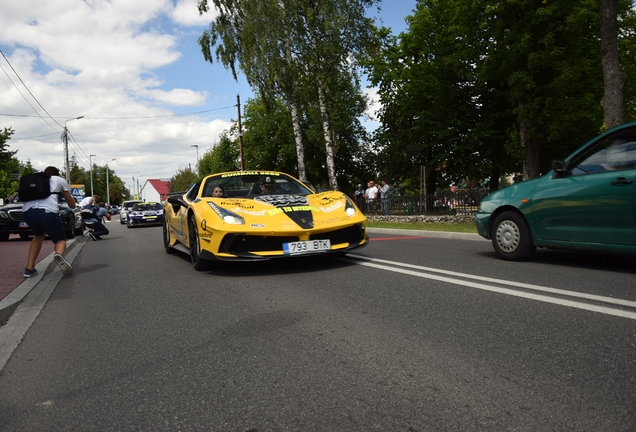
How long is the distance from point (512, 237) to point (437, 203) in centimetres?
1339

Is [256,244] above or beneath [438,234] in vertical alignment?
above

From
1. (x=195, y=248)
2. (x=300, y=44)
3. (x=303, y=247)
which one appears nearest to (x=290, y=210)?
(x=303, y=247)

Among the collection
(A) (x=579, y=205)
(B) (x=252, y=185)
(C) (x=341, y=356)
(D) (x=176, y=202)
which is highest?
(B) (x=252, y=185)

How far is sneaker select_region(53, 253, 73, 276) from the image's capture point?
712 cm

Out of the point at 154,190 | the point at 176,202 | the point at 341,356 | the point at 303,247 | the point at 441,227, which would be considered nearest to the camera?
A: the point at 341,356

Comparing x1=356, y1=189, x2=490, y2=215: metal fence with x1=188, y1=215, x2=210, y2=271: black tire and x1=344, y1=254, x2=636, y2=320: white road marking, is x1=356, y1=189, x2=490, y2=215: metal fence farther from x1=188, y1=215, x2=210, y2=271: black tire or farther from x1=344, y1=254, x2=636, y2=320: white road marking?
x1=188, y1=215, x2=210, y2=271: black tire

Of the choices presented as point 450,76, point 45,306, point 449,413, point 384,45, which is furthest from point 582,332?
point 384,45

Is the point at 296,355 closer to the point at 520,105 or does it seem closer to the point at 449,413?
the point at 449,413

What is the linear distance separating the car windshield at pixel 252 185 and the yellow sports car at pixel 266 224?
18 mm

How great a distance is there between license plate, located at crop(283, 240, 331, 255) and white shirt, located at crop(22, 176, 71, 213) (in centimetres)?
329

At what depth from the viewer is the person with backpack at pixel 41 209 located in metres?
6.98

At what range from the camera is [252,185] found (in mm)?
8000

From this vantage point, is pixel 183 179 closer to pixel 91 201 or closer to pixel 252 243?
pixel 91 201

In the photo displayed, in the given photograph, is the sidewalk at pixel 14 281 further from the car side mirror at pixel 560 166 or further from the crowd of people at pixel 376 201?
the crowd of people at pixel 376 201
